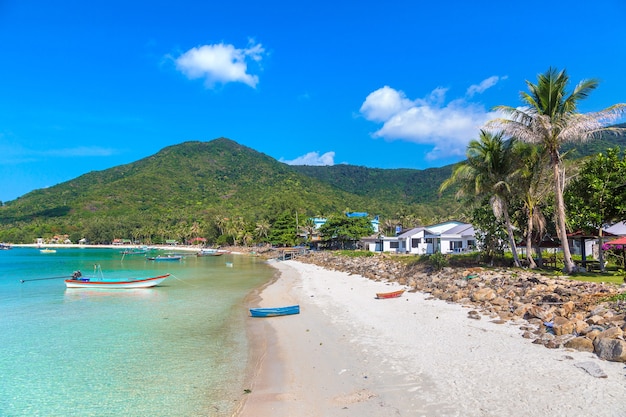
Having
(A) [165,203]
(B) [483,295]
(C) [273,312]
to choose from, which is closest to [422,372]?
(B) [483,295]

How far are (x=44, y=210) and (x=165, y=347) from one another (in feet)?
650

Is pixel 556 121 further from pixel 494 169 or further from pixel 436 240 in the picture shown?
pixel 436 240

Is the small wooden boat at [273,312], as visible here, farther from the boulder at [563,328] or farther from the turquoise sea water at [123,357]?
the boulder at [563,328]

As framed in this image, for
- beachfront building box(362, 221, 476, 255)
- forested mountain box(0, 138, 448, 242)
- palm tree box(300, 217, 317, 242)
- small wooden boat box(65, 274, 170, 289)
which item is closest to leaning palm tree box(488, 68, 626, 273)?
beachfront building box(362, 221, 476, 255)

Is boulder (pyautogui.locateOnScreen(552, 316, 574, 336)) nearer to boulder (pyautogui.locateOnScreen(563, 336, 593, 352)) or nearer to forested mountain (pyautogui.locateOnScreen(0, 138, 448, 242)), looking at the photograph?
boulder (pyautogui.locateOnScreen(563, 336, 593, 352))

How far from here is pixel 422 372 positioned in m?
9.13

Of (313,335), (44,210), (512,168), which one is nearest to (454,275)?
(512,168)

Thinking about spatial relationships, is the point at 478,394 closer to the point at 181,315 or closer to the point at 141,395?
the point at 141,395

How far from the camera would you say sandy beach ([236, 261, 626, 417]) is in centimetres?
713

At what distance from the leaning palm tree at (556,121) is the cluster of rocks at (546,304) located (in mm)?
4284

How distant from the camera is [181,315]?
19.3 m

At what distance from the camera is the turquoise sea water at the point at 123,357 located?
355 inches

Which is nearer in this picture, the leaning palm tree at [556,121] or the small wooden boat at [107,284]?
the leaning palm tree at [556,121]

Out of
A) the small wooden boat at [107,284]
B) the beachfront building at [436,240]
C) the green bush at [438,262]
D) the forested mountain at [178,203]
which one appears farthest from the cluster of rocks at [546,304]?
the forested mountain at [178,203]
